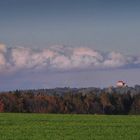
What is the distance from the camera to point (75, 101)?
112 m

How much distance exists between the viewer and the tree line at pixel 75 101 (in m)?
104

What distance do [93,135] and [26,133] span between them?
4019 mm

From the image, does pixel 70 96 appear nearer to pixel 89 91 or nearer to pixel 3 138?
pixel 89 91

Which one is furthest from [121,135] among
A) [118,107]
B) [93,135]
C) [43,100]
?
[43,100]

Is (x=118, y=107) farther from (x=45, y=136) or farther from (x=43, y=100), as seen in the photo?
(x=45, y=136)

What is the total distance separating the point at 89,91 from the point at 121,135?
8542 cm

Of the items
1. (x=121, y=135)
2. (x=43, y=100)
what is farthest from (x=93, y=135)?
(x=43, y=100)

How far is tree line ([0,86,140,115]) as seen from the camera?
104 metres

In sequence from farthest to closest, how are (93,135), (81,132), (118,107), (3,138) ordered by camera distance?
(118,107) < (81,132) < (93,135) < (3,138)

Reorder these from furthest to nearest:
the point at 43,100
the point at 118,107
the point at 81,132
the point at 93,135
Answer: the point at 43,100, the point at 118,107, the point at 81,132, the point at 93,135

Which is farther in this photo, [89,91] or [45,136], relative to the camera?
[89,91]

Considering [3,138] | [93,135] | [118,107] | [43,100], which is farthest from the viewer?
[43,100]

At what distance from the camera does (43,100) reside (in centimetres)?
11238

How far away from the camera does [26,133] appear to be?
3234 cm
